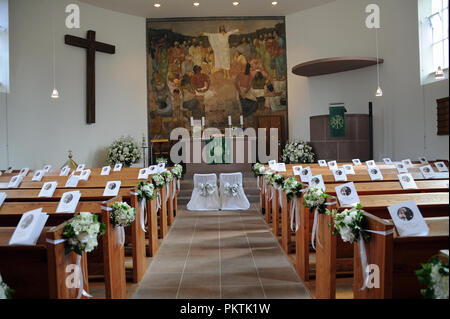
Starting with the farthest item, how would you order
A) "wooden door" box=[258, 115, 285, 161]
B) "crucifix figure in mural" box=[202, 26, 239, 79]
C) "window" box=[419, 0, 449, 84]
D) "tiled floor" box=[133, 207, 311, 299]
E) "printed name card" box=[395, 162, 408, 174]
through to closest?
1. "crucifix figure in mural" box=[202, 26, 239, 79]
2. "wooden door" box=[258, 115, 285, 161]
3. "window" box=[419, 0, 449, 84]
4. "printed name card" box=[395, 162, 408, 174]
5. "tiled floor" box=[133, 207, 311, 299]

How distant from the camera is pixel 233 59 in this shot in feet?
47.6

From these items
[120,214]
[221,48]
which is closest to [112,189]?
[120,214]

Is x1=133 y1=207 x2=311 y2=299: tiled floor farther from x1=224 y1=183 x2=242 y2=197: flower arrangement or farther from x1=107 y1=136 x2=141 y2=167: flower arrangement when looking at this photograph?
x1=107 y1=136 x2=141 y2=167: flower arrangement

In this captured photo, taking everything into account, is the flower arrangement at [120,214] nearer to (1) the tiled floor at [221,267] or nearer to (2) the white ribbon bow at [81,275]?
(2) the white ribbon bow at [81,275]

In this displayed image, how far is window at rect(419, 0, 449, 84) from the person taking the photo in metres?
9.79

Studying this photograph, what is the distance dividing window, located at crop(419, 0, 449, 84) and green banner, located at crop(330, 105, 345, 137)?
7.51ft

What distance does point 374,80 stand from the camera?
40.3 feet

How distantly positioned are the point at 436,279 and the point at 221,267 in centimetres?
338

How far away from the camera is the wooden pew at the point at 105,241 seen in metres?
3.33

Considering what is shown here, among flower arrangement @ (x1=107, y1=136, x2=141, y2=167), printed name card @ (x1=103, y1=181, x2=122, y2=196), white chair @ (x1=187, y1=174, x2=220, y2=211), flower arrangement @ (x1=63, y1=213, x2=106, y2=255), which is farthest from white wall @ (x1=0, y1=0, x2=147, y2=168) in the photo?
flower arrangement @ (x1=63, y1=213, x2=106, y2=255)

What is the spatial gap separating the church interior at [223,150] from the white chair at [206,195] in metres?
0.03

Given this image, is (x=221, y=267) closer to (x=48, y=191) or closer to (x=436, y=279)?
(x=48, y=191)

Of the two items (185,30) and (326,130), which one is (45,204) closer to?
(326,130)
